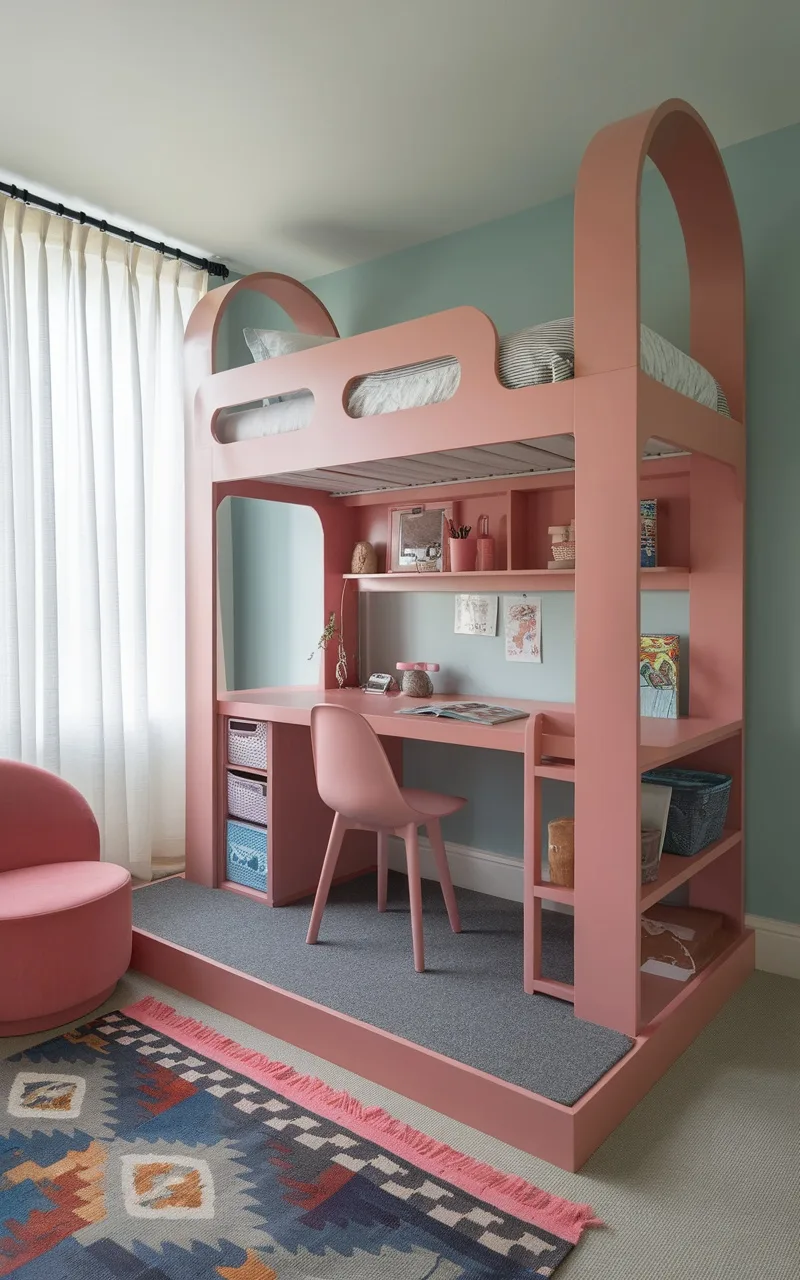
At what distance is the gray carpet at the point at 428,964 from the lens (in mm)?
1988

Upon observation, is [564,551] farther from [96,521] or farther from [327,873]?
[96,521]

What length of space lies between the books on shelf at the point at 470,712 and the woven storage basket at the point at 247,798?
648mm

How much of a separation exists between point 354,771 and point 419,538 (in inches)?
48.3

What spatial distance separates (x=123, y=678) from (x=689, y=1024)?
7.85 ft

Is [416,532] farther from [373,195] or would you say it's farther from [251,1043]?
[251,1043]

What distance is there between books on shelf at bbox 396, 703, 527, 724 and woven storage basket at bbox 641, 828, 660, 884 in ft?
1.82

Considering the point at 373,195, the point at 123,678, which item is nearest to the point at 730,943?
the point at 123,678

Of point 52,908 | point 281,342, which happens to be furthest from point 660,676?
point 52,908

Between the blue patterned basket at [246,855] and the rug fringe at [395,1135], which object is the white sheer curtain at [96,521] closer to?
the blue patterned basket at [246,855]

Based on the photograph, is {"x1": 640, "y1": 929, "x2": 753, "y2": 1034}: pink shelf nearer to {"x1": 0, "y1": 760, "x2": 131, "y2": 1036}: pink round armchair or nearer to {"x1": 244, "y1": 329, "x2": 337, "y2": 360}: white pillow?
{"x1": 0, "y1": 760, "x2": 131, "y2": 1036}: pink round armchair

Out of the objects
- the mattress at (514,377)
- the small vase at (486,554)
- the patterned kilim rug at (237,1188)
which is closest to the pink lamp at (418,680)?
the small vase at (486,554)

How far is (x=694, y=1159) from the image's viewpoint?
1.81 meters

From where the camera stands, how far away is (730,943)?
102 inches

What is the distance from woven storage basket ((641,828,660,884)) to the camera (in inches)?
87.2
